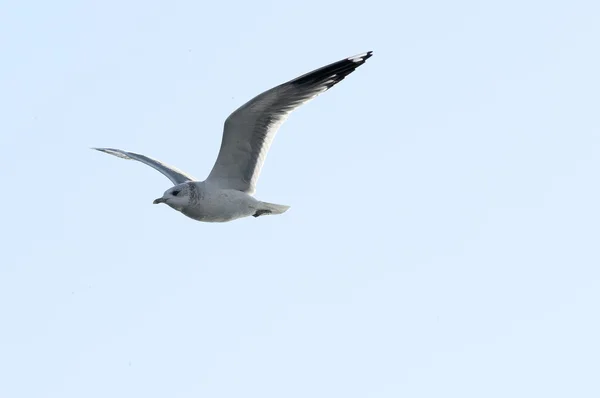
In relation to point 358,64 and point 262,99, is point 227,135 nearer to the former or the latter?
point 262,99

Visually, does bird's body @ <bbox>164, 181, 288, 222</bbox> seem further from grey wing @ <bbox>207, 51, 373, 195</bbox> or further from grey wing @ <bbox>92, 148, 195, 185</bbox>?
grey wing @ <bbox>92, 148, 195, 185</bbox>

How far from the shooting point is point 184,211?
11.8 meters

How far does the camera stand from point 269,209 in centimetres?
1229

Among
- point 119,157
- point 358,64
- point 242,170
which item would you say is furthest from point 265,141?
point 119,157

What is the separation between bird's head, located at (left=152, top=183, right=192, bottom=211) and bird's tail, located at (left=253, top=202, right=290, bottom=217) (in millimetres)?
860

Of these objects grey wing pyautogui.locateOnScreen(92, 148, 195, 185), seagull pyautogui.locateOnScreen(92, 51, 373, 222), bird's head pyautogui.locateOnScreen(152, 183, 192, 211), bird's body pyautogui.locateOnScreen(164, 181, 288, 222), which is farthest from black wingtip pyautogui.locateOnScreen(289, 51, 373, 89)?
grey wing pyautogui.locateOnScreen(92, 148, 195, 185)

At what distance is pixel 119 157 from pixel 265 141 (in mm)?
2825

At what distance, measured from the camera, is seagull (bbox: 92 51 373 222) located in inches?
461

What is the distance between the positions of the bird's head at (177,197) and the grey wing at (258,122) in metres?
0.45

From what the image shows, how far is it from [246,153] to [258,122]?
0.40m

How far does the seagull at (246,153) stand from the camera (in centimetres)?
1171

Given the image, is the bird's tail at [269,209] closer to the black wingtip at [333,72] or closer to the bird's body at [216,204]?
the bird's body at [216,204]

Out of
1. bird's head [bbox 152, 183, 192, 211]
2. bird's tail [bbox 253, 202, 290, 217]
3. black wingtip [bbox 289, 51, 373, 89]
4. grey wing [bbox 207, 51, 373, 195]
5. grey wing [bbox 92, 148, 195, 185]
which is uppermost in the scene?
black wingtip [bbox 289, 51, 373, 89]

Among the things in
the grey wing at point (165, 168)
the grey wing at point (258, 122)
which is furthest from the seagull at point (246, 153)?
the grey wing at point (165, 168)
